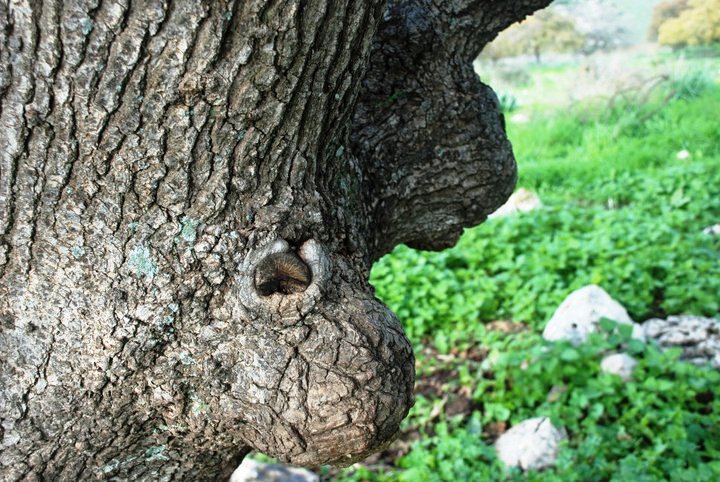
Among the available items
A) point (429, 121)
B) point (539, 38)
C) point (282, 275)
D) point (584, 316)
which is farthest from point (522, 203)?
point (539, 38)

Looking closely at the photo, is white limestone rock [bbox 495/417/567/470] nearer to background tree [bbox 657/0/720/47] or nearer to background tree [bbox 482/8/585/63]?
background tree [bbox 657/0/720/47]

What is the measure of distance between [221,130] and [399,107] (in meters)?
0.74

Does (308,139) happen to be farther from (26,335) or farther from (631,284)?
(631,284)

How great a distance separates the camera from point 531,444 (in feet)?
10.6

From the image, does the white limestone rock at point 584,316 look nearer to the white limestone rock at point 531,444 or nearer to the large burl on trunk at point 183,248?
the white limestone rock at point 531,444

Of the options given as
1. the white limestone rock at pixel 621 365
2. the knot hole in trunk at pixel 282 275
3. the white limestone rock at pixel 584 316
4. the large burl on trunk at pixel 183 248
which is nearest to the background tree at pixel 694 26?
the white limestone rock at pixel 584 316

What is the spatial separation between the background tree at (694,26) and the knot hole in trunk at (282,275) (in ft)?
36.3

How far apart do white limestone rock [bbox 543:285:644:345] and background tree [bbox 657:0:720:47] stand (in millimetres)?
8367

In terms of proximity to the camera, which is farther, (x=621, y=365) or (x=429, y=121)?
(x=621, y=365)

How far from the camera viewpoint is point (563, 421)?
10.8ft

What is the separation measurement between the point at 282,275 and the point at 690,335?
329 cm

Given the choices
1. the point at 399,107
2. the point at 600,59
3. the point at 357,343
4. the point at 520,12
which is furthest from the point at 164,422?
the point at 600,59

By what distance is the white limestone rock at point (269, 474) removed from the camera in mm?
3174

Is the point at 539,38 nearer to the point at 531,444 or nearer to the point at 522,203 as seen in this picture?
the point at 522,203
